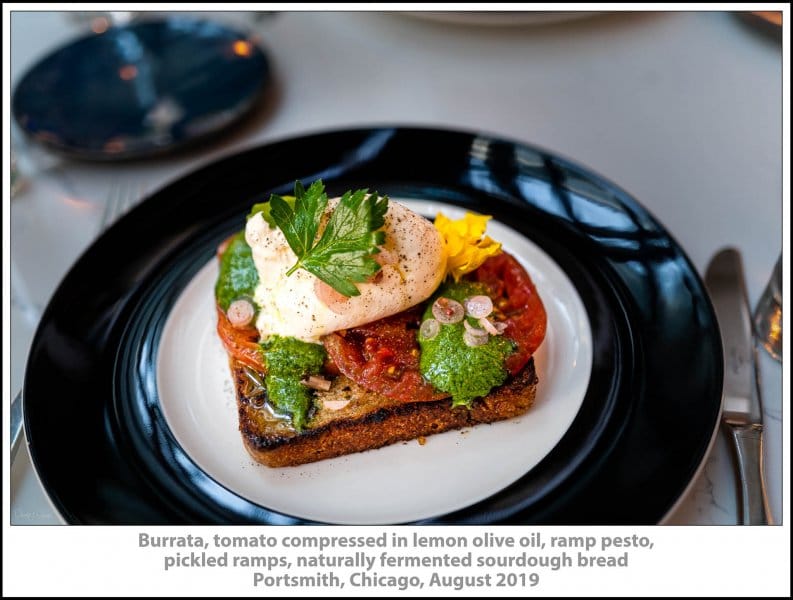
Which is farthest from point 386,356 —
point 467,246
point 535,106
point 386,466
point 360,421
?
point 535,106

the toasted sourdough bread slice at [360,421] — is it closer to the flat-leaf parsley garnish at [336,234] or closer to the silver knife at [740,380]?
the flat-leaf parsley garnish at [336,234]

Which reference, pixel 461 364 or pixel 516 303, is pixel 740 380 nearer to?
pixel 516 303

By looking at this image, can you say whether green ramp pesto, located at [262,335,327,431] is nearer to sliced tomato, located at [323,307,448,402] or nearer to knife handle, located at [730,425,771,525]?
sliced tomato, located at [323,307,448,402]

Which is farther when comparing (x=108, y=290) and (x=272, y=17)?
(x=272, y=17)

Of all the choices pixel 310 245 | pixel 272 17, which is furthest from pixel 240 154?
pixel 272 17

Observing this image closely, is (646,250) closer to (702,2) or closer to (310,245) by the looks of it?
(310,245)

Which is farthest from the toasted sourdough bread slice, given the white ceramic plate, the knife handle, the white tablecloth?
the white tablecloth
